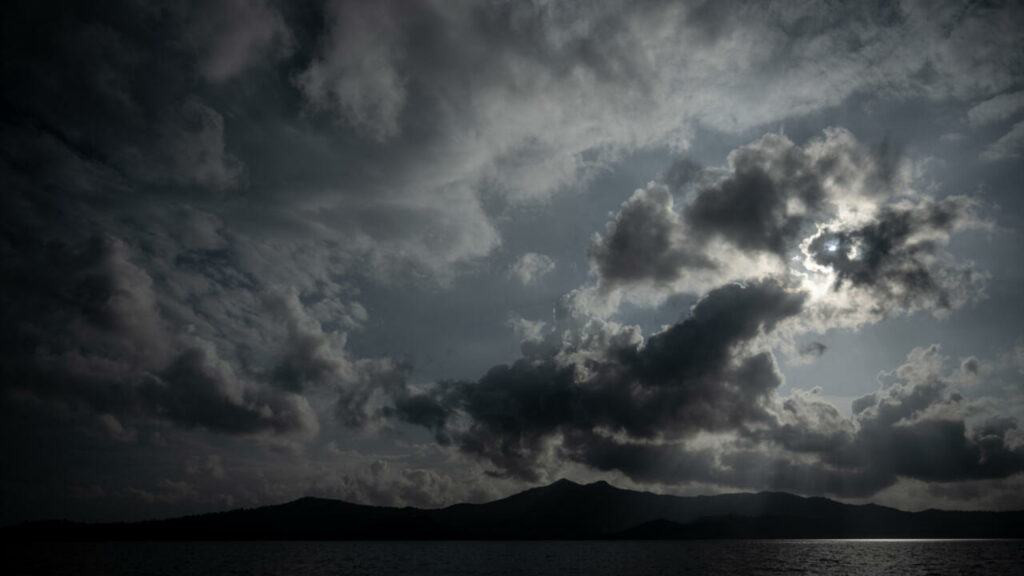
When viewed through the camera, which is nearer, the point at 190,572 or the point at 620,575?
→ the point at 620,575

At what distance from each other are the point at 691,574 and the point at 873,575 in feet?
154

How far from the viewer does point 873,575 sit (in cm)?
13062

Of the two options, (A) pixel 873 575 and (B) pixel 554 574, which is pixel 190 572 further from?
(A) pixel 873 575

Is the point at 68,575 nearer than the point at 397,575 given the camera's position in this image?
Yes

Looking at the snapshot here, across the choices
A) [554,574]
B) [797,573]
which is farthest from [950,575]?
[554,574]

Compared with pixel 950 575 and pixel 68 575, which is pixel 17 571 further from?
pixel 950 575

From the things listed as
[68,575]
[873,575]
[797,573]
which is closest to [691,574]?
[797,573]

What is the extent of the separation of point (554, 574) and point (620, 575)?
1776cm

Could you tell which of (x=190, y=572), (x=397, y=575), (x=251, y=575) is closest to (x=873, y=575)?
(x=397, y=575)

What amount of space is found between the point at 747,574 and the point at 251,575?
127193 millimetres

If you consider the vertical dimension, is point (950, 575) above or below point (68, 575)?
below

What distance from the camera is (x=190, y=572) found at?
459ft

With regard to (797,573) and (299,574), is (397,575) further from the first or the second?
(797,573)

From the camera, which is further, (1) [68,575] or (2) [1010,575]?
(2) [1010,575]
